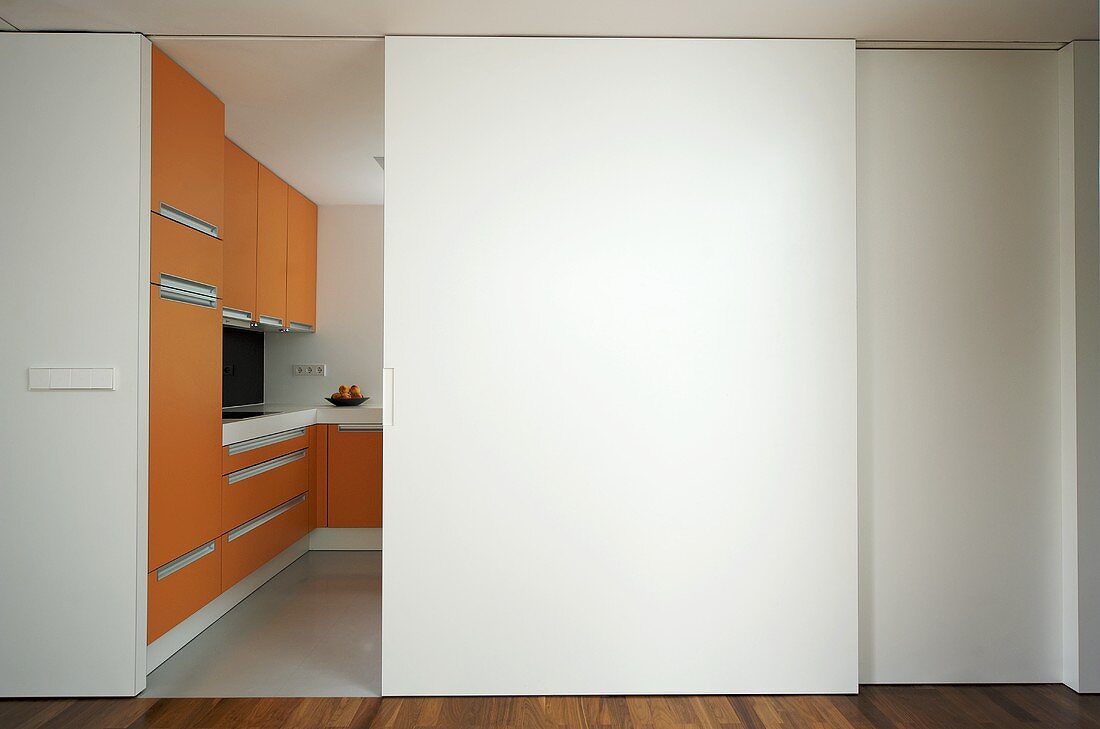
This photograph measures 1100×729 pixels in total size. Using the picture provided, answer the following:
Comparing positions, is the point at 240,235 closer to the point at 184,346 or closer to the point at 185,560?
the point at 184,346

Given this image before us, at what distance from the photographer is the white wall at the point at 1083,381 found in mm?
A: 3064

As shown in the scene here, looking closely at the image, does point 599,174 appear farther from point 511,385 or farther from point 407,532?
point 407,532

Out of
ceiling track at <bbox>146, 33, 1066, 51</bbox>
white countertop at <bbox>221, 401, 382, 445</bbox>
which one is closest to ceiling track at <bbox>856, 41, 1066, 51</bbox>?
ceiling track at <bbox>146, 33, 1066, 51</bbox>

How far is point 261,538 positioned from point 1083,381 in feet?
12.9

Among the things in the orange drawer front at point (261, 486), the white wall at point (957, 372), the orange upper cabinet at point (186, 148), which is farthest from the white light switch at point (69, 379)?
the white wall at point (957, 372)

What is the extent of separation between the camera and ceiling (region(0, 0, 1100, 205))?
275cm

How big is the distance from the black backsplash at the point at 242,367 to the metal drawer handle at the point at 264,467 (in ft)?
2.38

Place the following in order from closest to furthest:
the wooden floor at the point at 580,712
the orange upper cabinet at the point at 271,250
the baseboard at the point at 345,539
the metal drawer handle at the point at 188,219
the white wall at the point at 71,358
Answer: the wooden floor at the point at 580,712, the white wall at the point at 71,358, the metal drawer handle at the point at 188,219, the orange upper cabinet at the point at 271,250, the baseboard at the point at 345,539

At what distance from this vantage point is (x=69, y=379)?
2.92m

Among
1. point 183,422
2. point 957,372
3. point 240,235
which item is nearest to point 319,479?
point 240,235

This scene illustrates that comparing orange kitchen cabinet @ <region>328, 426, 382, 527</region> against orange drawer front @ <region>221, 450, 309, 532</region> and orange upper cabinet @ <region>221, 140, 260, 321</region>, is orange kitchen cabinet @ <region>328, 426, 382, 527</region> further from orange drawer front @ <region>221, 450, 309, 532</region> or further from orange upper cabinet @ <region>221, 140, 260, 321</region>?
orange upper cabinet @ <region>221, 140, 260, 321</region>

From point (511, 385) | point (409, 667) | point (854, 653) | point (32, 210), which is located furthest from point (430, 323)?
point (854, 653)

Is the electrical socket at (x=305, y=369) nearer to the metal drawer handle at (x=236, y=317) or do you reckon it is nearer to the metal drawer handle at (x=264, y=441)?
the metal drawer handle at (x=264, y=441)

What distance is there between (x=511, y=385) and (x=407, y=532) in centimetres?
68
